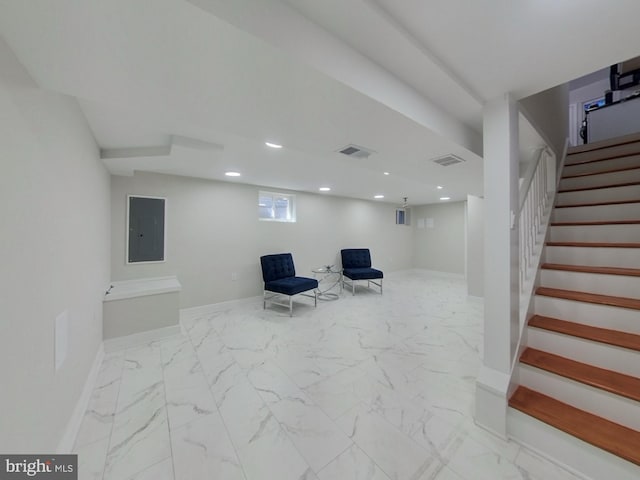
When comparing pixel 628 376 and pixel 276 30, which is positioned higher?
pixel 276 30

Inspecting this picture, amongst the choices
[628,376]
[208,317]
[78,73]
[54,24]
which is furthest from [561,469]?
[208,317]

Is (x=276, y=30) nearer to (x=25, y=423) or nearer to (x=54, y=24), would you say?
(x=54, y=24)

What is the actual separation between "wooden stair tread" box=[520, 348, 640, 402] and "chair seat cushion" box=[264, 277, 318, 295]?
2959 mm

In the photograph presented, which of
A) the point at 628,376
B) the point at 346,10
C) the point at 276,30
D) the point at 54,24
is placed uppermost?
the point at 346,10

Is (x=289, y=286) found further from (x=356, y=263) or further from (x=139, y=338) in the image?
(x=356, y=263)

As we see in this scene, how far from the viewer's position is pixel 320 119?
1.58 metres

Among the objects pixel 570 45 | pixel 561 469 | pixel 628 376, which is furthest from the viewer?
pixel 628 376

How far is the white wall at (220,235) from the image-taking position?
3543 millimetres

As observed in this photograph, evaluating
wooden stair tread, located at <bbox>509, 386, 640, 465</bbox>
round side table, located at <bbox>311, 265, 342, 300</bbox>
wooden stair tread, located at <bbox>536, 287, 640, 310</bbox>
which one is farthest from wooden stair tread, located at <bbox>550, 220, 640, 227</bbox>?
round side table, located at <bbox>311, 265, 342, 300</bbox>

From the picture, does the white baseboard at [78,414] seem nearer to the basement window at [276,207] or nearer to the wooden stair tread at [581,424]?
the wooden stair tread at [581,424]

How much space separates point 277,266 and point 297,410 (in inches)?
118

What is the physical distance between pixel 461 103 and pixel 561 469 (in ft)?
7.52

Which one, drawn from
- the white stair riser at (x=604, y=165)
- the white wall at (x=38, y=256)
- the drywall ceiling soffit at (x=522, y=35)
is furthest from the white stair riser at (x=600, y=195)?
the white wall at (x=38, y=256)

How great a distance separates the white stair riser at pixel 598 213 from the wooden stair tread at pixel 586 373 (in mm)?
1584
